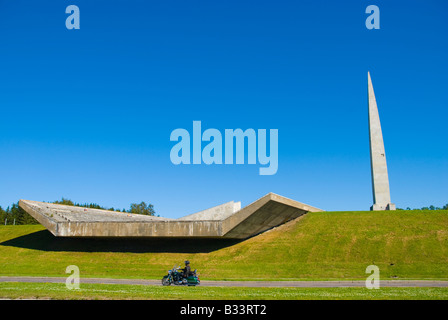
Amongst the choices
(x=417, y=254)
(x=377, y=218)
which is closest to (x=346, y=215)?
(x=377, y=218)

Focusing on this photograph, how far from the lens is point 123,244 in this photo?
36.3 m

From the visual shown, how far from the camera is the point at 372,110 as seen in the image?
48.6 meters

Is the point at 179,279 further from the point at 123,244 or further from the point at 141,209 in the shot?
the point at 141,209

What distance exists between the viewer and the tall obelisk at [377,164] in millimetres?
44938

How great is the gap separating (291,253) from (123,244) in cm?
1640

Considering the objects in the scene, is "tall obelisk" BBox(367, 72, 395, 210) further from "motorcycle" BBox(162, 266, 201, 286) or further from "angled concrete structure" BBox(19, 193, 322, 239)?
"motorcycle" BBox(162, 266, 201, 286)

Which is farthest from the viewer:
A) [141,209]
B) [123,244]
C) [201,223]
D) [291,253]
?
[141,209]

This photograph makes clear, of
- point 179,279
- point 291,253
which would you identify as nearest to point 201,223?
point 291,253

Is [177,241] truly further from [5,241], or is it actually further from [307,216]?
[5,241]

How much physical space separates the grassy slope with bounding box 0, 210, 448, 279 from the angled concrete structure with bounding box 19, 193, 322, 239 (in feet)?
4.88

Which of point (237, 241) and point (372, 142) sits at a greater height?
point (372, 142)

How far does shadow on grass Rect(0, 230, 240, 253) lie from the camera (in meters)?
33.7
